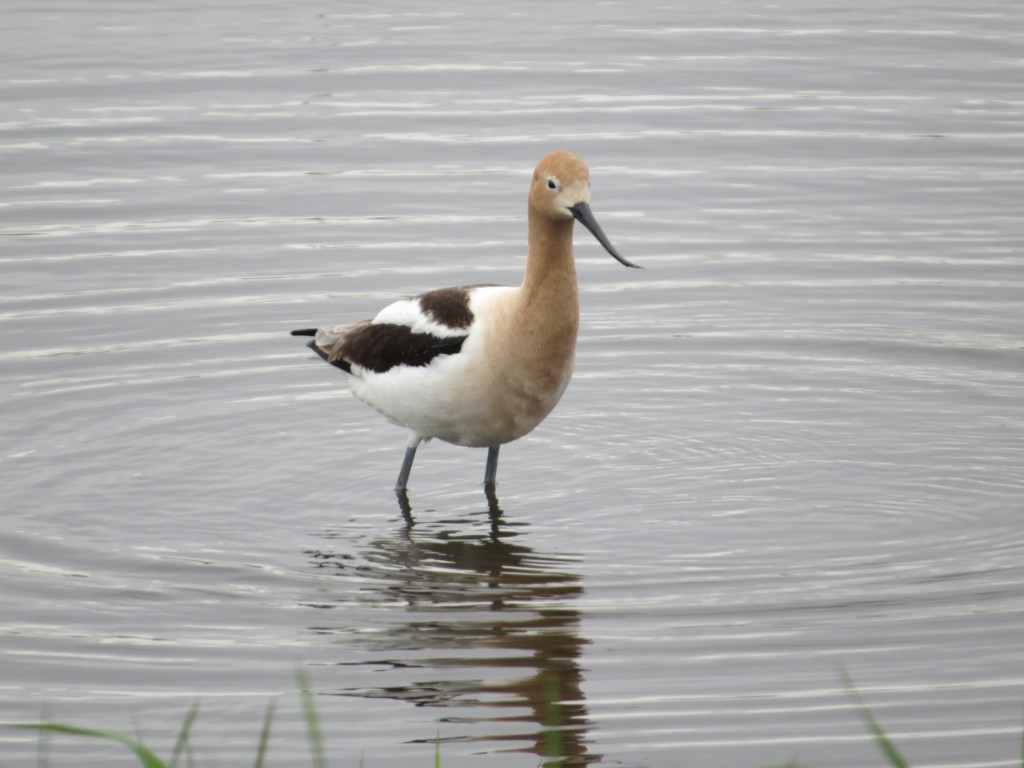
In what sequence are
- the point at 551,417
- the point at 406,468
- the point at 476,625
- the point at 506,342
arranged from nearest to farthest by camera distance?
1. the point at 476,625
2. the point at 506,342
3. the point at 406,468
4. the point at 551,417

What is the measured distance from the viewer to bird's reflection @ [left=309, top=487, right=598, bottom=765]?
6863 mm

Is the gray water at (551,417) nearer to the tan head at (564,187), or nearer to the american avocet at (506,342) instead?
the american avocet at (506,342)

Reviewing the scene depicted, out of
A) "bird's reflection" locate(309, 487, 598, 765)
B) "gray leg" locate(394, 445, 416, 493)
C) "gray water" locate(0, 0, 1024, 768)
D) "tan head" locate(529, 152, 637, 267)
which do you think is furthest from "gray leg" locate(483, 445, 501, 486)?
"tan head" locate(529, 152, 637, 267)

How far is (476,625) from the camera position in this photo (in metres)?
7.83

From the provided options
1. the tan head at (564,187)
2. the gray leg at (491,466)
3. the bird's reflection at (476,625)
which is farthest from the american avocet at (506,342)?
the bird's reflection at (476,625)

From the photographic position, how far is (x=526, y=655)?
7.47 meters

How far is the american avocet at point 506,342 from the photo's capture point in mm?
8555

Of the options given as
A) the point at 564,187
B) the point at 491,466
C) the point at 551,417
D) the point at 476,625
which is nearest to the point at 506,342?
the point at 564,187

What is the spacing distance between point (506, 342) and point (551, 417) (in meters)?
2.09

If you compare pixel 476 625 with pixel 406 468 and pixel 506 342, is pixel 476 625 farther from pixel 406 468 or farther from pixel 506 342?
pixel 406 468

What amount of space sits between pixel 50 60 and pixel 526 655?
1169 cm

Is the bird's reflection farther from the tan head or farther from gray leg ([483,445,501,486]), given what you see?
the tan head

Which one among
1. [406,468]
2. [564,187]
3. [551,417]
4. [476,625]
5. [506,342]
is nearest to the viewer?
[476,625]

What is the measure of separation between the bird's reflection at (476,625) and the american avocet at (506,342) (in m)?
0.60
